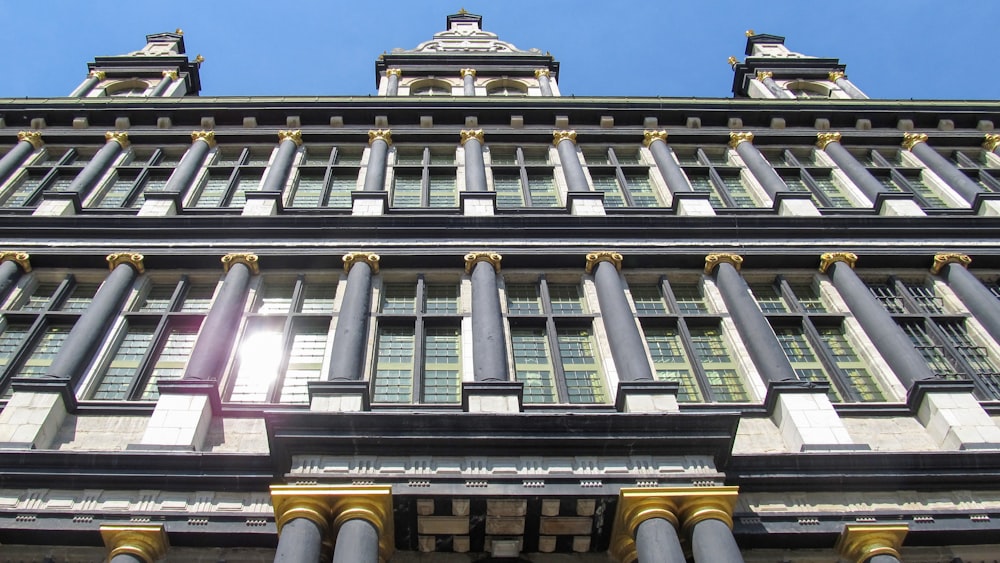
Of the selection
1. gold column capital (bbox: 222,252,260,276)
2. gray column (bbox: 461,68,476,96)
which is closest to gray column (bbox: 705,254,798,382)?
gold column capital (bbox: 222,252,260,276)

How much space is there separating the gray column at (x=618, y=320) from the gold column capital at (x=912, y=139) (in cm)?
1219

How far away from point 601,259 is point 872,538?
8.29m

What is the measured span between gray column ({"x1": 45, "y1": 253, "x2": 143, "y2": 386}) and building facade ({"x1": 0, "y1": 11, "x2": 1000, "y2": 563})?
3.0 inches

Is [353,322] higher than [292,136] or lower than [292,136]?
lower

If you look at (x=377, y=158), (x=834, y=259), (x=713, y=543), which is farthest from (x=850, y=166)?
(x=713, y=543)

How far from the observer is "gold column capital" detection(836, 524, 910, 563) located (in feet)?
42.5

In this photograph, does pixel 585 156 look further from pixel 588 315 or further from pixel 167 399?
pixel 167 399

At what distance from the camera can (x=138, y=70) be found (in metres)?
34.2

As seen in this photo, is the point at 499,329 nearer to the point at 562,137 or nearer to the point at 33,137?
the point at 562,137

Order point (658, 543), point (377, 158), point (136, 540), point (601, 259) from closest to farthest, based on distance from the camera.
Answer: point (658, 543) < point (136, 540) < point (601, 259) < point (377, 158)

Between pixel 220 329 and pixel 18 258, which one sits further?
pixel 18 258

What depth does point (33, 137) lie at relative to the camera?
25250mm

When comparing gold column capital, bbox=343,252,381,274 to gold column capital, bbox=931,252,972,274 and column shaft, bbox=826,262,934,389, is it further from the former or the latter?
gold column capital, bbox=931,252,972,274

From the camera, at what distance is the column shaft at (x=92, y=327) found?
52.0 ft
